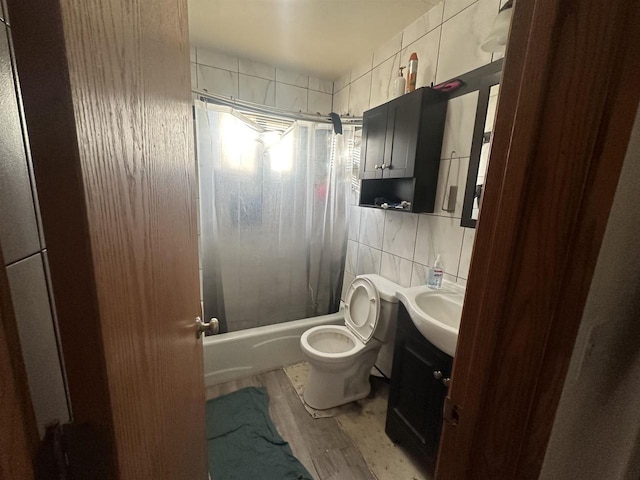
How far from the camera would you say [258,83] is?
7.18 ft

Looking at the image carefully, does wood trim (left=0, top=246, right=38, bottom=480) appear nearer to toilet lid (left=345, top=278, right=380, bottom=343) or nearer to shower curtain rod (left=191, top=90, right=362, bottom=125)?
toilet lid (left=345, top=278, right=380, bottom=343)

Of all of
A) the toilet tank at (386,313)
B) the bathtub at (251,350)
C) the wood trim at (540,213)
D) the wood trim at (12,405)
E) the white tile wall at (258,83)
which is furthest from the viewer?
the white tile wall at (258,83)

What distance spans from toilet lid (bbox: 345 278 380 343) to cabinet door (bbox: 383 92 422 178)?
2.45 ft

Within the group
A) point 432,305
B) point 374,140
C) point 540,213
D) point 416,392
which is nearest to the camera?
point 540,213

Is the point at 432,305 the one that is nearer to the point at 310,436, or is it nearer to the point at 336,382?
the point at 336,382

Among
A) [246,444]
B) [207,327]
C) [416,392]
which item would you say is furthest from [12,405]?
[246,444]

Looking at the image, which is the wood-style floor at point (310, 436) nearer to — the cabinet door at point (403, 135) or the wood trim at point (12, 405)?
the wood trim at point (12, 405)

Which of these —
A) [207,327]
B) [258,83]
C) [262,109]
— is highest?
[258,83]

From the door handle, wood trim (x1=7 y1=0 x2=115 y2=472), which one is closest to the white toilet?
the door handle

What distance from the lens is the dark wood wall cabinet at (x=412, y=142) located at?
1447 mm

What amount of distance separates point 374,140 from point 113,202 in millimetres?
1694

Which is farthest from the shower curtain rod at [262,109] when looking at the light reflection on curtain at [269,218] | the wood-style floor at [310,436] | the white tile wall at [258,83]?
the wood-style floor at [310,436]

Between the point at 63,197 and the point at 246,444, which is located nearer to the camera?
the point at 63,197

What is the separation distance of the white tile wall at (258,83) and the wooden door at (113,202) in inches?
64.8
